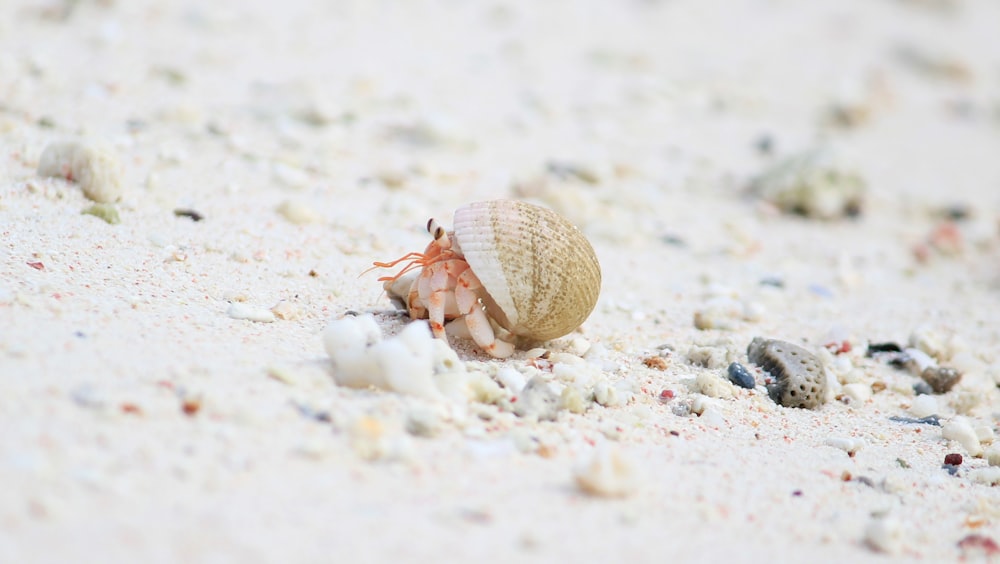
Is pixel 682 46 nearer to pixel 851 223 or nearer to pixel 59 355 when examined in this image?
pixel 851 223

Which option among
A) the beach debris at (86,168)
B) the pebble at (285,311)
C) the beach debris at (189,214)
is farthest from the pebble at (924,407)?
the beach debris at (86,168)

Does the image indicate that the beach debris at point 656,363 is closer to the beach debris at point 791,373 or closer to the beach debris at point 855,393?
the beach debris at point 791,373

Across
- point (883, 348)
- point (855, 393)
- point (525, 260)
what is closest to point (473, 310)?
point (525, 260)

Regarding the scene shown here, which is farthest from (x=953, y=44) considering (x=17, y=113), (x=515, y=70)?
(x=17, y=113)

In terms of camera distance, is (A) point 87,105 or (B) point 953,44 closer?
(A) point 87,105

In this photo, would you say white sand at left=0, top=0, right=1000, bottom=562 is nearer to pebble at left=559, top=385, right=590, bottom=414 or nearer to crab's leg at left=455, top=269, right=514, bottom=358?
pebble at left=559, top=385, right=590, bottom=414

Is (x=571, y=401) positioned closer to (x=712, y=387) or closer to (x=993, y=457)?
(x=712, y=387)
